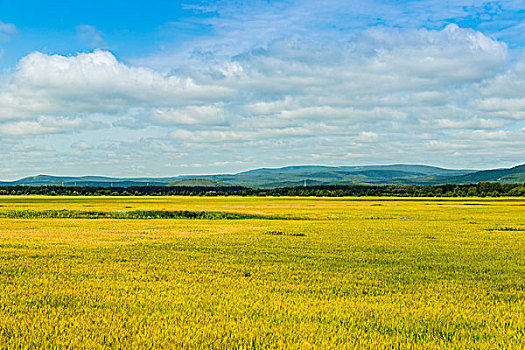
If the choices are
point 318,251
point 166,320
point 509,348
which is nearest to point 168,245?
point 318,251

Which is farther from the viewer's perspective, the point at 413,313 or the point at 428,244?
the point at 428,244

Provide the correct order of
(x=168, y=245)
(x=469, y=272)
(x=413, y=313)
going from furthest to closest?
(x=168, y=245) → (x=469, y=272) → (x=413, y=313)

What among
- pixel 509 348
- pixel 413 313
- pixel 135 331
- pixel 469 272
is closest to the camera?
pixel 509 348

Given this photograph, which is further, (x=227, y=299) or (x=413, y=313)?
(x=227, y=299)

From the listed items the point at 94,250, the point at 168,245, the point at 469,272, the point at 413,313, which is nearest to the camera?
the point at 413,313

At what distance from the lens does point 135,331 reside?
33.4 feet

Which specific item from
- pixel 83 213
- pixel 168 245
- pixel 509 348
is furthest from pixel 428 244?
pixel 83 213

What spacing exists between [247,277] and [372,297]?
504 cm

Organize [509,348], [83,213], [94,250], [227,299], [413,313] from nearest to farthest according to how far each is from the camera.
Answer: [509,348], [413,313], [227,299], [94,250], [83,213]

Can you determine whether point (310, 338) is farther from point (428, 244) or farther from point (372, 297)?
point (428, 244)

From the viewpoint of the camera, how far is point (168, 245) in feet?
93.1

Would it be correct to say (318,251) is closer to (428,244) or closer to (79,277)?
(428,244)

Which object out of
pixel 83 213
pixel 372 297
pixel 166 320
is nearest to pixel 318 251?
pixel 372 297

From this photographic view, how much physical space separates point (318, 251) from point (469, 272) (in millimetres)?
8745
